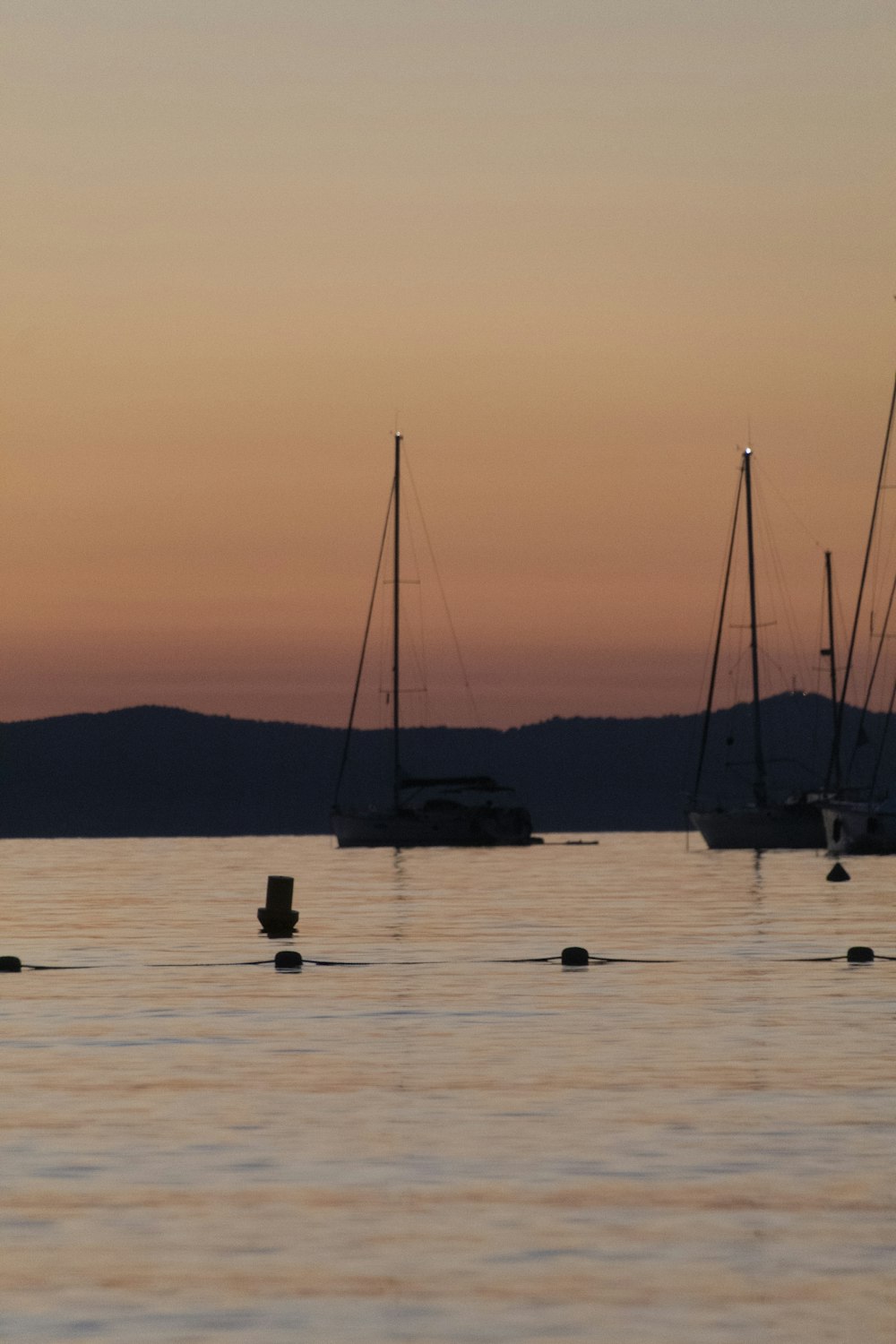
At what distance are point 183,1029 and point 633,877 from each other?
80.1 metres

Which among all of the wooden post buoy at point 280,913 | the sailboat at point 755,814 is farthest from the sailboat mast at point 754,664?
the wooden post buoy at point 280,913

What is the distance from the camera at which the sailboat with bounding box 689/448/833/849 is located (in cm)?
11588

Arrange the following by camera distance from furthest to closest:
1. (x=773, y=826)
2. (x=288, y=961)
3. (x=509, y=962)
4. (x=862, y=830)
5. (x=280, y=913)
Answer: (x=773, y=826), (x=862, y=830), (x=280, y=913), (x=509, y=962), (x=288, y=961)

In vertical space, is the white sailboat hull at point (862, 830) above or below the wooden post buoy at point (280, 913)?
above

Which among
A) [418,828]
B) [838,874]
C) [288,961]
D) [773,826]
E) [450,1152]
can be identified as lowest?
[450,1152]

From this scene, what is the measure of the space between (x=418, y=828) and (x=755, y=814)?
2136cm

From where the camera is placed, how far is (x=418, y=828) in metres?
130

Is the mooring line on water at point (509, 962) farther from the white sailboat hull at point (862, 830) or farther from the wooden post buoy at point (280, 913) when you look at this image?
the white sailboat hull at point (862, 830)

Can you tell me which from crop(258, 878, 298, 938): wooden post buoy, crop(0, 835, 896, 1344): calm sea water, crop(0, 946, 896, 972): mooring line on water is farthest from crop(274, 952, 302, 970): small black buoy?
crop(258, 878, 298, 938): wooden post buoy

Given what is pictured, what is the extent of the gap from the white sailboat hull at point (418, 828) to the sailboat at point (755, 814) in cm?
1690

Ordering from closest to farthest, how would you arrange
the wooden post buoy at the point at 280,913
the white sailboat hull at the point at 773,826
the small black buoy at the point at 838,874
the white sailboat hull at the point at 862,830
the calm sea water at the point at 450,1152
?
the calm sea water at the point at 450,1152 < the wooden post buoy at the point at 280,913 < the small black buoy at the point at 838,874 < the white sailboat hull at the point at 862,830 < the white sailboat hull at the point at 773,826

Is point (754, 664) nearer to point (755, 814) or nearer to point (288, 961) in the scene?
point (755, 814)

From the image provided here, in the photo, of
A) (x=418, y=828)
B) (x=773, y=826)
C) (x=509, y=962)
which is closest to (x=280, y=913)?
(x=509, y=962)

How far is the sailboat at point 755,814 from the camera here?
116m
